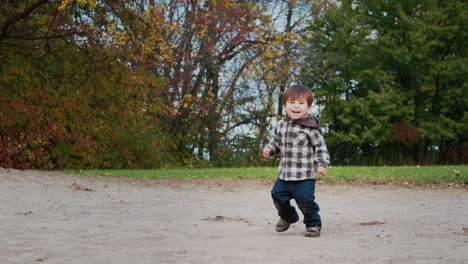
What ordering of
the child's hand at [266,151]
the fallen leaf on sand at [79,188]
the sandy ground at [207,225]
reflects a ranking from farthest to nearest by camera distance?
1. the fallen leaf on sand at [79,188]
2. the child's hand at [266,151]
3. the sandy ground at [207,225]

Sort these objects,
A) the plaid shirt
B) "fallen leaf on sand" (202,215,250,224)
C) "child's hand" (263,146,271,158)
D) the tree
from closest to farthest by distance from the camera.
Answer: the plaid shirt → "child's hand" (263,146,271,158) → "fallen leaf on sand" (202,215,250,224) → the tree

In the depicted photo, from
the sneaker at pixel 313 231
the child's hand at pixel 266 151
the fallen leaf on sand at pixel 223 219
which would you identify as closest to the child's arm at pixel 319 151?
the child's hand at pixel 266 151

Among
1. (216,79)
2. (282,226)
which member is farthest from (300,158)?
(216,79)

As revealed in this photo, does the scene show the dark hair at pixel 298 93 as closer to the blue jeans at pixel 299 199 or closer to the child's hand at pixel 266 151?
the child's hand at pixel 266 151

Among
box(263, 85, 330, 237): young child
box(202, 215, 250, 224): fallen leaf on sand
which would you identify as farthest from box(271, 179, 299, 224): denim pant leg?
box(202, 215, 250, 224): fallen leaf on sand

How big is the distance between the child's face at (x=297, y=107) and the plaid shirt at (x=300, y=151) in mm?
92

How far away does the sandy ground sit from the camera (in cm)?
448

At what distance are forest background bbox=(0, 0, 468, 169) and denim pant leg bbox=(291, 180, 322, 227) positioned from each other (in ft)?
21.4

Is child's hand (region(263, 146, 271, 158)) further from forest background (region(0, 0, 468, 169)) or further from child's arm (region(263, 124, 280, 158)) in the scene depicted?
forest background (region(0, 0, 468, 169))

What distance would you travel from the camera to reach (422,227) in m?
6.29

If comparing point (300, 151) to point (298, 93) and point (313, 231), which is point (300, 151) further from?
point (313, 231)

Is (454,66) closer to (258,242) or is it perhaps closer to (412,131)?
(412,131)

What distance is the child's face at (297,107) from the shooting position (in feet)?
19.2

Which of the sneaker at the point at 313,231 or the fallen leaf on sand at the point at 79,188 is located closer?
the sneaker at the point at 313,231
